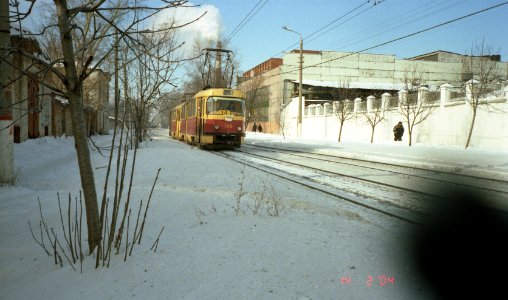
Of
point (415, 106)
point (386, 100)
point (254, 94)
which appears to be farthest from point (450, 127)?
point (254, 94)

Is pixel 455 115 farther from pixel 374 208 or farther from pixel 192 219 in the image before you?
pixel 192 219

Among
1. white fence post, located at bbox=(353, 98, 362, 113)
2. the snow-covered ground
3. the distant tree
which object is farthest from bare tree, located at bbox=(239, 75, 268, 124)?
the snow-covered ground

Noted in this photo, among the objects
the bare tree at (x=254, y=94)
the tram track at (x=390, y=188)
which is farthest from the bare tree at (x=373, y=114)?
the bare tree at (x=254, y=94)

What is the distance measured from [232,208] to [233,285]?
237 cm

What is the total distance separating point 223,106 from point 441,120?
12.9m

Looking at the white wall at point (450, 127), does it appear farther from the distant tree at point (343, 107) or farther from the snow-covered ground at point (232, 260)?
the snow-covered ground at point (232, 260)

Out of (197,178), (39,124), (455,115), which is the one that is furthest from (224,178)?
(455,115)

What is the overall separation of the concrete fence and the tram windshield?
11.7m

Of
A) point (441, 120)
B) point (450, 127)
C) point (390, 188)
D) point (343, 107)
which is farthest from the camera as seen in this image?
point (343, 107)

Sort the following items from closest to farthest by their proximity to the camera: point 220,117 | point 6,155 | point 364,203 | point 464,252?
1. point 464,252
2. point 364,203
3. point 6,155
4. point 220,117

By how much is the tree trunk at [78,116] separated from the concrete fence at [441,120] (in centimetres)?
1967

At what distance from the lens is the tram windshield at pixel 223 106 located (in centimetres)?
1870

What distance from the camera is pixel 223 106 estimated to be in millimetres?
18891

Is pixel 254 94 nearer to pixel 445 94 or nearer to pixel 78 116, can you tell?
pixel 445 94
